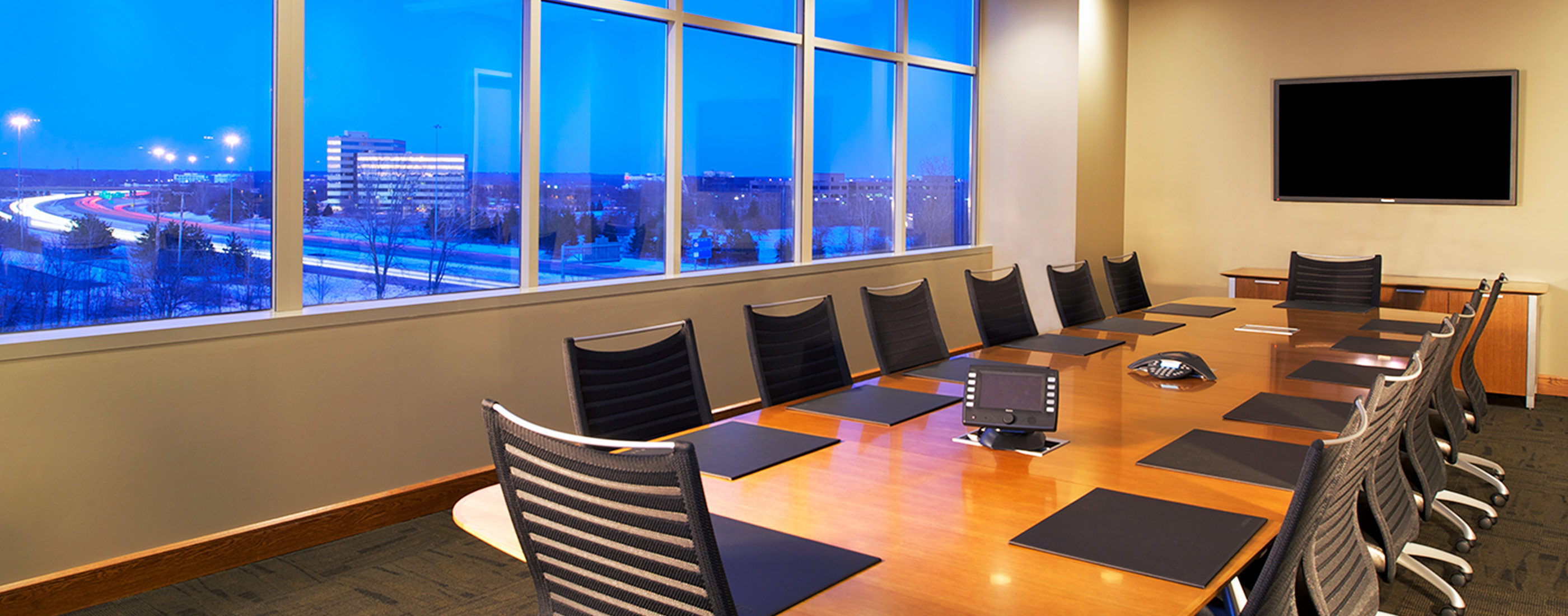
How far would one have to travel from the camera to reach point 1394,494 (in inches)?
117

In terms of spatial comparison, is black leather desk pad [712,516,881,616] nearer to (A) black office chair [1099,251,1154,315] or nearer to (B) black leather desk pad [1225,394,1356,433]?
(B) black leather desk pad [1225,394,1356,433]

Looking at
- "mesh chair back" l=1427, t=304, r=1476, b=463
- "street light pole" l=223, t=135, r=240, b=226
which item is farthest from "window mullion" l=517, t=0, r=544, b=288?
"mesh chair back" l=1427, t=304, r=1476, b=463

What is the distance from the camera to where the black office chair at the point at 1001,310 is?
4.77 m

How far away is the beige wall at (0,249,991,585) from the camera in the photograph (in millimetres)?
3453

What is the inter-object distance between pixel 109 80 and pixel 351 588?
203 centimetres

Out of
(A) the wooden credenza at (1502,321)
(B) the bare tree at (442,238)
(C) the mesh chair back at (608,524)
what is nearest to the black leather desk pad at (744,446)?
(C) the mesh chair back at (608,524)

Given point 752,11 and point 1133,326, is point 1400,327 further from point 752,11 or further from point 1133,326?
point 752,11

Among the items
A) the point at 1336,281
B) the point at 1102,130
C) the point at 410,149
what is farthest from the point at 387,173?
the point at 1102,130

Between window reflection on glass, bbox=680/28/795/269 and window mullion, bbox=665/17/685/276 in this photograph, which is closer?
window mullion, bbox=665/17/685/276

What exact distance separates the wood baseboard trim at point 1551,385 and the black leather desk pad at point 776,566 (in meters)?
7.26

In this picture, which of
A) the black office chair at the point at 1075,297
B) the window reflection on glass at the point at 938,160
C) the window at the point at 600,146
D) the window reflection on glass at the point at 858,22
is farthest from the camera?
the window reflection on glass at the point at 938,160

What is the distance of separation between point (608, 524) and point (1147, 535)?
108cm

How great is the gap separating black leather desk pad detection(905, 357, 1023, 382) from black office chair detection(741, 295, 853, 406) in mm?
279

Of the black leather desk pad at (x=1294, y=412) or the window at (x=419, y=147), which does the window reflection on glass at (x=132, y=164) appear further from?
A: the black leather desk pad at (x=1294, y=412)
